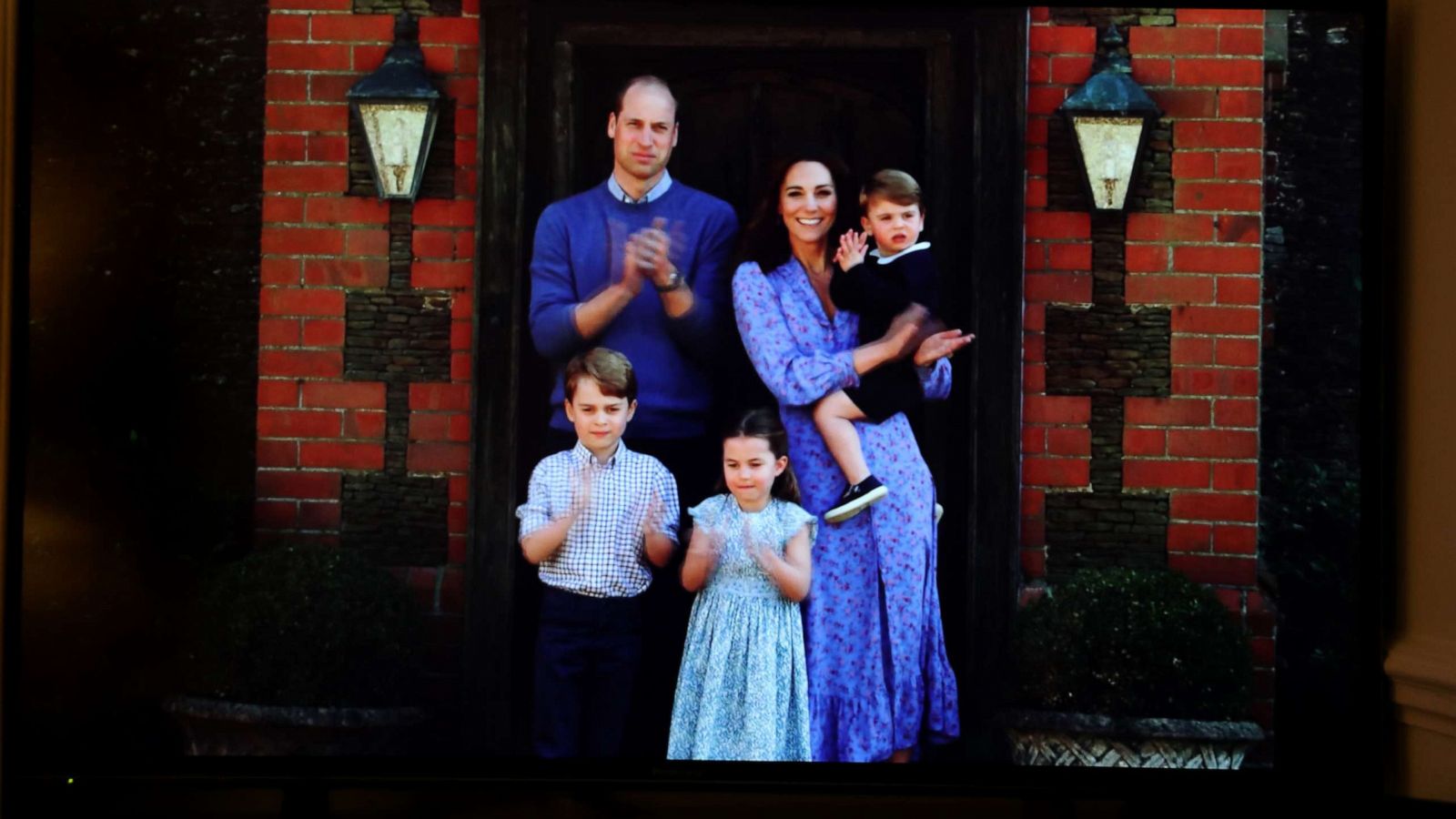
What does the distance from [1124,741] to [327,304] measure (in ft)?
6.47

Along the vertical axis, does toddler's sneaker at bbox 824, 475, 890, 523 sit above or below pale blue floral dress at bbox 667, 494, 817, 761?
above

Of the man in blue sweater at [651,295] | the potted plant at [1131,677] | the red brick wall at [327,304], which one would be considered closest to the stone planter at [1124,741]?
the potted plant at [1131,677]

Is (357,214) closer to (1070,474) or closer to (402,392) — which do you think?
(402,392)

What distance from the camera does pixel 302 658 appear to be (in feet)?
9.43

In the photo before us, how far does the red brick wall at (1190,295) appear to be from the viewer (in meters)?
2.95

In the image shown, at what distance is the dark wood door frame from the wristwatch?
0.97 ft

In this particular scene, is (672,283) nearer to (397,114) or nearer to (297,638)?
(397,114)

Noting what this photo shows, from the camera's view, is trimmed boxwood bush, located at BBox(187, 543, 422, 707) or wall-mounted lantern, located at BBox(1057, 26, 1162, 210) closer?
trimmed boxwood bush, located at BBox(187, 543, 422, 707)

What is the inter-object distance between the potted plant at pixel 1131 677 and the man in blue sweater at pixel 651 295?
2.54 ft

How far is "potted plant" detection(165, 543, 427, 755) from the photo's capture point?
2.88 metres

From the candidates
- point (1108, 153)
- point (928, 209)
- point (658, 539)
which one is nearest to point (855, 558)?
point (658, 539)

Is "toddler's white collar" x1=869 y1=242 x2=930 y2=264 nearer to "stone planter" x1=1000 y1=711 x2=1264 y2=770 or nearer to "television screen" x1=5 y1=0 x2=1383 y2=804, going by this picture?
"television screen" x1=5 y1=0 x2=1383 y2=804

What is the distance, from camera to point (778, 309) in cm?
293

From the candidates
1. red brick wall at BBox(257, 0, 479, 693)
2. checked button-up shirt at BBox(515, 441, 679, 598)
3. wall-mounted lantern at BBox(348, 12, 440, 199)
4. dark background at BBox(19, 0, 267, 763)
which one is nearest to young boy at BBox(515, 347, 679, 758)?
checked button-up shirt at BBox(515, 441, 679, 598)
